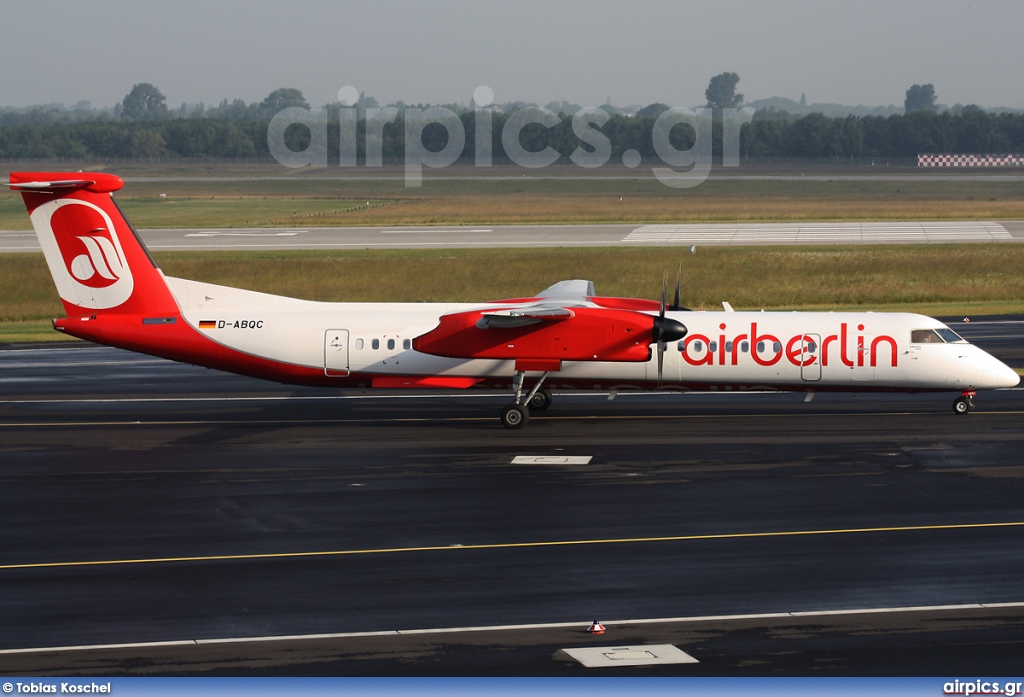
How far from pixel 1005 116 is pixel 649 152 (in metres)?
62.4

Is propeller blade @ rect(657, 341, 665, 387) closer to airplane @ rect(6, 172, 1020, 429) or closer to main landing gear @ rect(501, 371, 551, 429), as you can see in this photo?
airplane @ rect(6, 172, 1020, 429)

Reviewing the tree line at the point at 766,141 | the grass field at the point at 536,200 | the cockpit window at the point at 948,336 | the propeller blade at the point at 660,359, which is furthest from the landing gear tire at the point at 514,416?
the tree line at the point at 766,141

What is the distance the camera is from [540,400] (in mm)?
29828

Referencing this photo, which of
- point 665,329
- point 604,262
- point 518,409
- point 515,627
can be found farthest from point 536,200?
point 515,627

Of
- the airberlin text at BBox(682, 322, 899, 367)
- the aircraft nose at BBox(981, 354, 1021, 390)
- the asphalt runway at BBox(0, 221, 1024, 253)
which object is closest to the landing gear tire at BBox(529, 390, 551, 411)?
the airberlin text at BBox(682, 322, 899, 367)

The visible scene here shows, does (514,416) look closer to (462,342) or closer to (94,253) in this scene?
(462,342)

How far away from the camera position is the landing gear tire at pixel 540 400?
97.5 feet

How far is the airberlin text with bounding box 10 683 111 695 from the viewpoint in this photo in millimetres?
11293

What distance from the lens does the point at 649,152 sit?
189500 millimetres

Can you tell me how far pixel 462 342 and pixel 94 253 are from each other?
9173 millimetres

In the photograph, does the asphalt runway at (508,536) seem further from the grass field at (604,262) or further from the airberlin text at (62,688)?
the grass field at (604,262)

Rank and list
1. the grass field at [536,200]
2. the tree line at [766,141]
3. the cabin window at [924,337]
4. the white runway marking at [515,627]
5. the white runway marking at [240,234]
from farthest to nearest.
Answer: the tree line at [766,141], the grass field at [536,200], the white runway marking at [240,234], the cabin window at [924,337], the white runway marking at [515,627]

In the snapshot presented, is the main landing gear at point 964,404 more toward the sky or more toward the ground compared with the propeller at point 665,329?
more toward the ground

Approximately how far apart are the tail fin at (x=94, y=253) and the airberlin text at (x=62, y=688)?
17.0 meters
